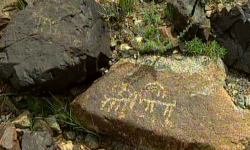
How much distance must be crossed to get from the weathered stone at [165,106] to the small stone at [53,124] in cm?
28

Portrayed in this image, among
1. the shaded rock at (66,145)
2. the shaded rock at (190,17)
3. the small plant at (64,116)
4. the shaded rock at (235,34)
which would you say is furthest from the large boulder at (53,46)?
the shaded rock at (235,34)

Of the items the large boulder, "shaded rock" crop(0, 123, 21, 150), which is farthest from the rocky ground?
the large boulder

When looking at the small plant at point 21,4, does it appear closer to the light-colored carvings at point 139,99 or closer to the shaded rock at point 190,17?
the light-colored carvings at point 139,99

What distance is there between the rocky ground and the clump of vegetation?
0.47 feet

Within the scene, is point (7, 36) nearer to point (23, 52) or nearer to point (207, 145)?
point (23, 52)

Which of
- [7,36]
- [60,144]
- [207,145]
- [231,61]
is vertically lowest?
[60,144]

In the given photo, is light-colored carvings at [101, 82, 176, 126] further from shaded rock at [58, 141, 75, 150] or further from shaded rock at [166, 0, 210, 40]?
shaded rock at [166, 0, 210, 40]

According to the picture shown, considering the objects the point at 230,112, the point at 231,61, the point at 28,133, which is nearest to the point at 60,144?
the point at 28,133

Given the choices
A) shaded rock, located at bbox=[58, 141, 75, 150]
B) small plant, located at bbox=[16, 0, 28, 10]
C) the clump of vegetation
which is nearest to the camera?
shaded rock, located at bbox=[58, 141, 75, 150]

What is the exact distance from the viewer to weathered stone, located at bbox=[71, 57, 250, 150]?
3.63 m

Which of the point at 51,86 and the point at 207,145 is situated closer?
the point at 207,145

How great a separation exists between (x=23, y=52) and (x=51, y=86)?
19.7 inches

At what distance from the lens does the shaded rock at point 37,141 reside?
3.72m

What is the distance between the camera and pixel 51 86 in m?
3.97
